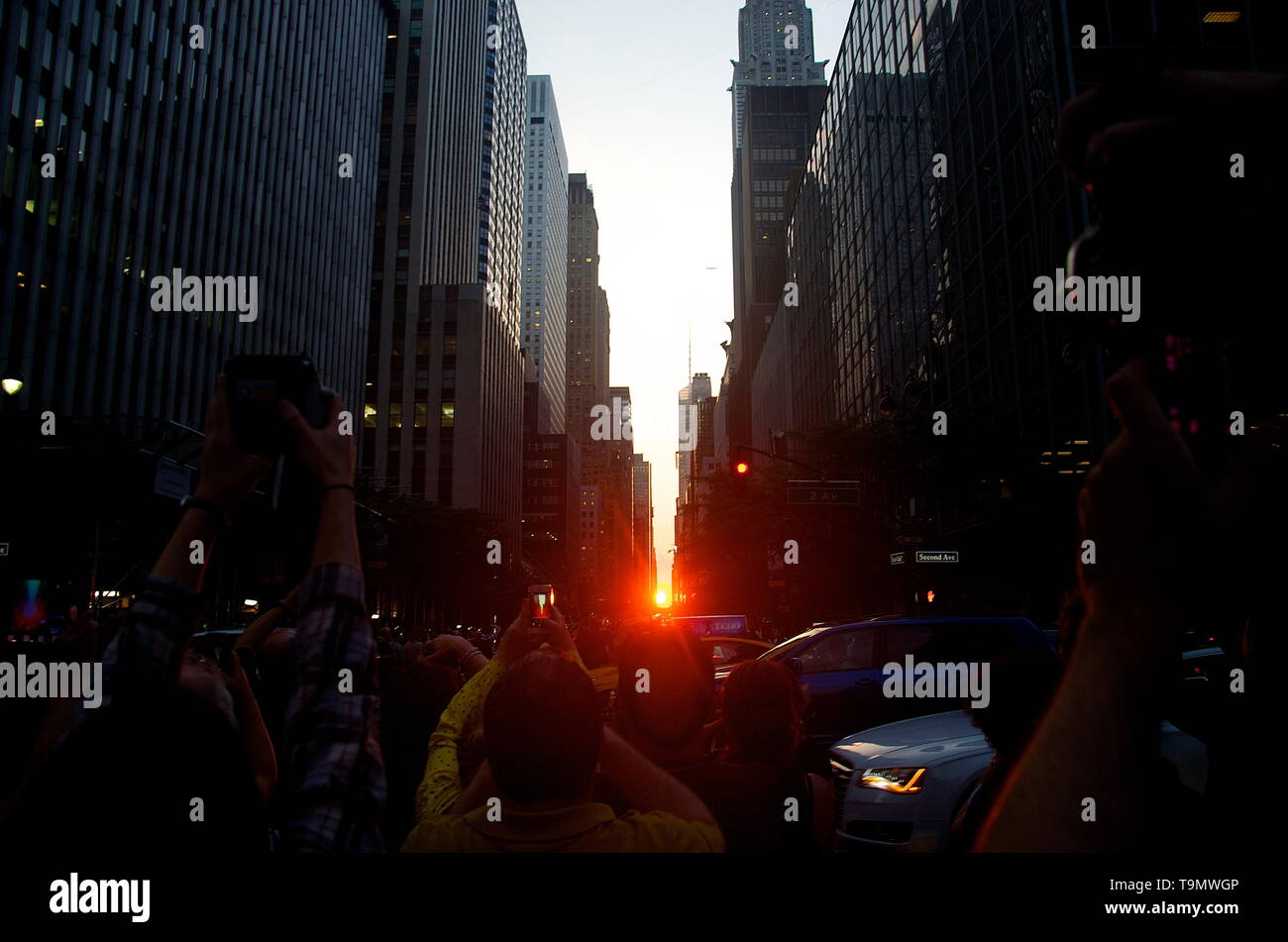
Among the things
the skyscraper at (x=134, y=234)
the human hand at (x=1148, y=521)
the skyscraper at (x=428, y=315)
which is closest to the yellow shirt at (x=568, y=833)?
the human hand at (x=1148, y=521)

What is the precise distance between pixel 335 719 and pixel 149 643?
1.51 ft

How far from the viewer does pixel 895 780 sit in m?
5.75

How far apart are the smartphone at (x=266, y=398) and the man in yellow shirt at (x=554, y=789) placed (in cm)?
81

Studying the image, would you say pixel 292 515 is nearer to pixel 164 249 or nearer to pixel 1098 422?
pixel 1098 422

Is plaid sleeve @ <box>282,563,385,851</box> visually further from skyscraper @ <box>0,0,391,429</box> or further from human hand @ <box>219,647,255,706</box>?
skyscraper @ <box>0,0,391,429</box>

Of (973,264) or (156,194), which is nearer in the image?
(973,264)

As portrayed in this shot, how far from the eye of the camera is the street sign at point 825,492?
21.1 m

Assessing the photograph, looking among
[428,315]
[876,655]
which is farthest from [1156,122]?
[428,315]
